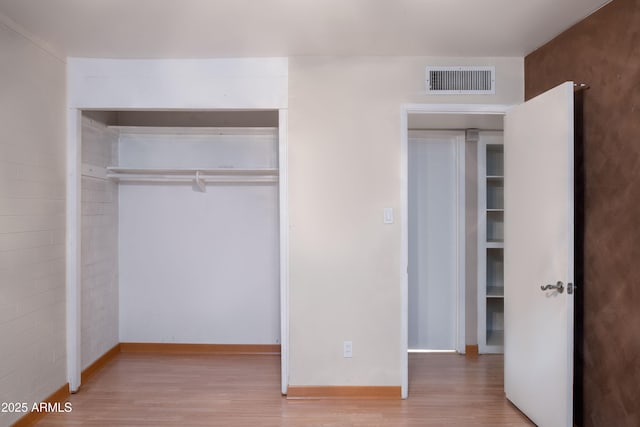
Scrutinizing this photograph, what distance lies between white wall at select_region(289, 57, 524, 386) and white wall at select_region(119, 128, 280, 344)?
100cm

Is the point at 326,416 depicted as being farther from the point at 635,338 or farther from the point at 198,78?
the point at 198,78

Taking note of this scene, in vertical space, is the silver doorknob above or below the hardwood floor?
above

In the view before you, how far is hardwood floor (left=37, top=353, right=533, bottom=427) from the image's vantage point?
2816 mm

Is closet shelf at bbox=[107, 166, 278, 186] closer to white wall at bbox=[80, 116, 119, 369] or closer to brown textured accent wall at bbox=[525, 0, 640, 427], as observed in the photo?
white wall at bbox=[80, 116, 119, 369]

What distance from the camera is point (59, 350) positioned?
3.09m

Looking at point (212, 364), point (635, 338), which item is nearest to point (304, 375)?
point (212, 364)

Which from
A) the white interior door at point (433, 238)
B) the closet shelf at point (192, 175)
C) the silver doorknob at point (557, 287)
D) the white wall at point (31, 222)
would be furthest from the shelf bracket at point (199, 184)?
the silver doorknob at point (557, 287)

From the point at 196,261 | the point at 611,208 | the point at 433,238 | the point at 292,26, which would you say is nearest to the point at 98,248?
the point at 196,261

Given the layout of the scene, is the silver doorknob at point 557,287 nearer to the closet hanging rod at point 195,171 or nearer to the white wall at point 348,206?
the white wall at point 348,206

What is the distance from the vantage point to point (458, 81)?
317 cm

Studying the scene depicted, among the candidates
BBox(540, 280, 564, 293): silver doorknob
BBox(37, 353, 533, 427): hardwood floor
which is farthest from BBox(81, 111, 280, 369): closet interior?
BBox(540, 280, 564, 293): silver doorknob

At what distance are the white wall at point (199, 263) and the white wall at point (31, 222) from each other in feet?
3.21

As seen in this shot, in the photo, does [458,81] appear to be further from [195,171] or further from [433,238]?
[195,171]

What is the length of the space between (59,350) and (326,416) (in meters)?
1.95
